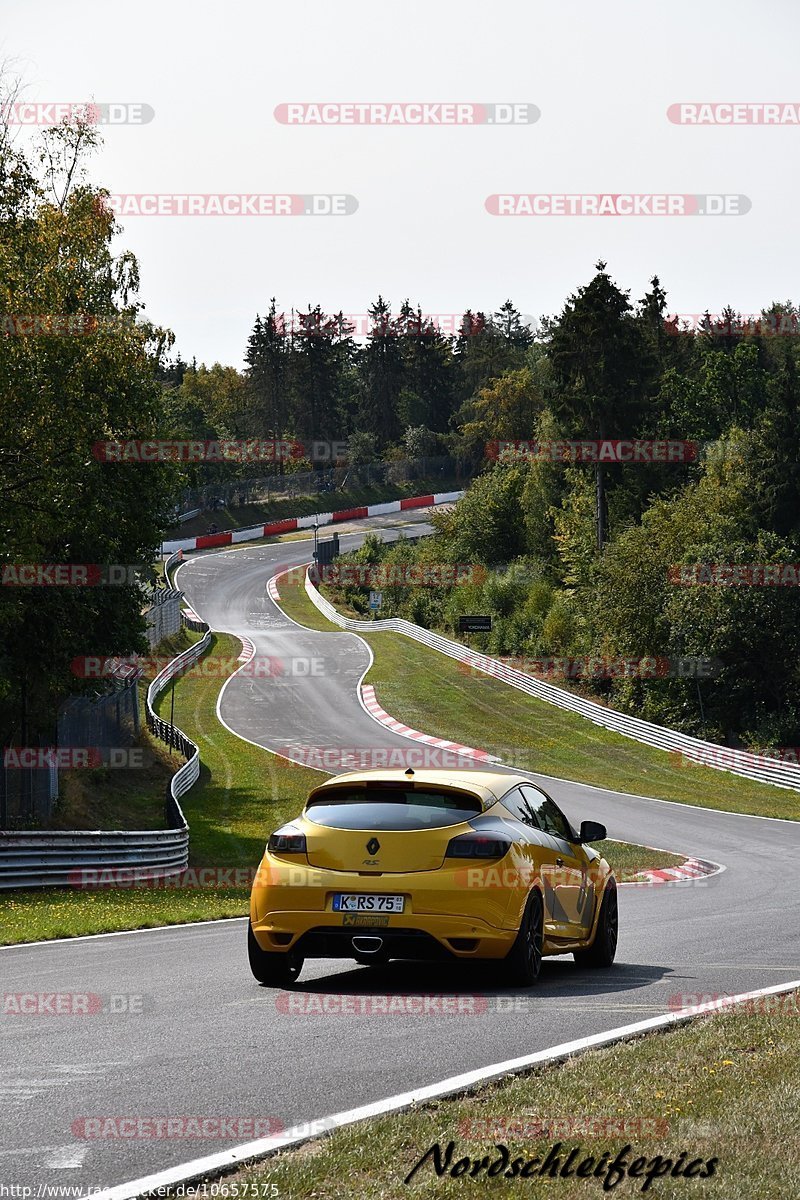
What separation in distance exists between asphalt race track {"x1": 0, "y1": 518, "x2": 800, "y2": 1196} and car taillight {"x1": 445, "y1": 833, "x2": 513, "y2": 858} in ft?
3.13

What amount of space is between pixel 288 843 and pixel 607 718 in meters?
46.5

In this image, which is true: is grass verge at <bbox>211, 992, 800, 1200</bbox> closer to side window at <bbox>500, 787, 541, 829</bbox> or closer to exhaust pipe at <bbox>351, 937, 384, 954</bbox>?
exhaust pipe at <bbox>351, 937, 384, 954</bbox>

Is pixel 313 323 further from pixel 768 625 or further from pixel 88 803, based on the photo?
pixel 88 803

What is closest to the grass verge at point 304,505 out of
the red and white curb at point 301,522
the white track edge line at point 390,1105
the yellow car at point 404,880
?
the red and white curb at point 301,522

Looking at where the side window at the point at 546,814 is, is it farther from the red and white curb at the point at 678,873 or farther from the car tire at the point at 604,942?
the red and white curb at the point at 678,873

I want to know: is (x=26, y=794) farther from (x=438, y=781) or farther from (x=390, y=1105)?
(x=390, y=1105)

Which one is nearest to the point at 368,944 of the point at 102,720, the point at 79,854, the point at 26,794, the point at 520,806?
the point at 520,806

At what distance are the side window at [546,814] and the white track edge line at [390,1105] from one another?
95.5 inches

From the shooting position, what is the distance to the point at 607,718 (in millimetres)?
55656

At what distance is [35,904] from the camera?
1934cm

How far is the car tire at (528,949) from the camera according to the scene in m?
9.80

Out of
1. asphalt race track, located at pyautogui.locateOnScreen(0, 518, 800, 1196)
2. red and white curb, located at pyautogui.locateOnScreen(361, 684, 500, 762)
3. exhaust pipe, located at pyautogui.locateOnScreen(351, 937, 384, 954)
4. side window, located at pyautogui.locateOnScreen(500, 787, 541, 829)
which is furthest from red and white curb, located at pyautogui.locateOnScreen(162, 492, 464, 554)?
exhaust pipe, located at pyautogui.locateOnScreen(351, 937, 384, 954)

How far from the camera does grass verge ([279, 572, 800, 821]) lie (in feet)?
143

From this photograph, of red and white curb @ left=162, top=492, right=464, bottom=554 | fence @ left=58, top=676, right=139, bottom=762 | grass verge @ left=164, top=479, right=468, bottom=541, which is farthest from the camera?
grass verge @ left=164, top=479, right=468, bottom=541
